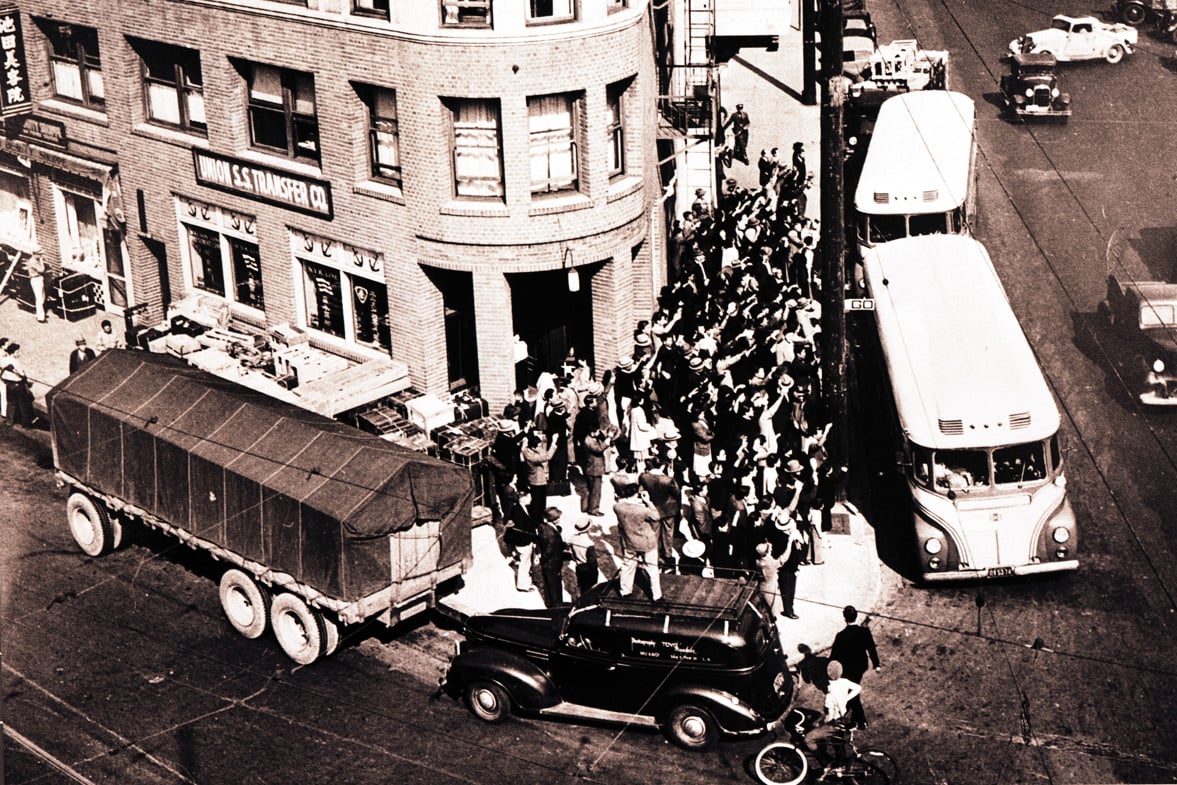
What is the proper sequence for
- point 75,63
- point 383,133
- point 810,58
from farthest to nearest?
point 810,58 < point 75,63 < point 383,133

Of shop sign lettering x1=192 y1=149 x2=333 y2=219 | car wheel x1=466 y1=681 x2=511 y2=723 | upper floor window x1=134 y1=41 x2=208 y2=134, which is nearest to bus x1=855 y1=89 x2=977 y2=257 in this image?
shop sign lettering x1=192 y1=149 x2=333 y2=219

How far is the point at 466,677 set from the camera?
66.4 ft

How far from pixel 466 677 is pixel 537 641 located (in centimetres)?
113

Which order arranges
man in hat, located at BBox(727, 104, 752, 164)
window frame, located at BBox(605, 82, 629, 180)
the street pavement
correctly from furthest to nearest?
man in hat, located at BBox(727, 104, 752, 164) → window frame, located at BBox(605, 82, 629, 180) → the street pavement

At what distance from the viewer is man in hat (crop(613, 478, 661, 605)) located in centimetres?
2275

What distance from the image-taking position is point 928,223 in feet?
108

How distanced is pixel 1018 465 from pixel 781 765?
6.98 meters

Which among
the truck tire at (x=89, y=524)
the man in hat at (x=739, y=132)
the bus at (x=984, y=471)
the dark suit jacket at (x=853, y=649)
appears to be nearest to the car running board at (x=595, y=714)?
the dark suit jacket at (x=853, y=649)

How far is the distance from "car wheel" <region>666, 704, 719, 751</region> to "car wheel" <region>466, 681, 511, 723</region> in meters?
2.23

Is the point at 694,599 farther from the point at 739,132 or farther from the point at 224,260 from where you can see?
the point at 739,132

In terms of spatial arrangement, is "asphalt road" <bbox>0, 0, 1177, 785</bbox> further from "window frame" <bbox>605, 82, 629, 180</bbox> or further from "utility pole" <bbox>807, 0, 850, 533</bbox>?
"window frame" <bbox>605, 82, 629, 180</bbox>

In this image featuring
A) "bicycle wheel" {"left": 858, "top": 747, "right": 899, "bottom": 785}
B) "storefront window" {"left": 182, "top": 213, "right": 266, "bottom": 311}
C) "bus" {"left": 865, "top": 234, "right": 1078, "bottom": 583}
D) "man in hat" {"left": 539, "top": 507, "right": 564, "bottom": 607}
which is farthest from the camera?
"storefront window" {"left": 182, "top": 213, "right": 266, "bottom": 311}

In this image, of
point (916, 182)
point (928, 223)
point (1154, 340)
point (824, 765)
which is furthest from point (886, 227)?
point (824, 765)

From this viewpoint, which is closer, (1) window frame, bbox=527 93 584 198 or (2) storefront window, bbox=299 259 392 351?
(1) window frame, bbox=527 93 584 198
